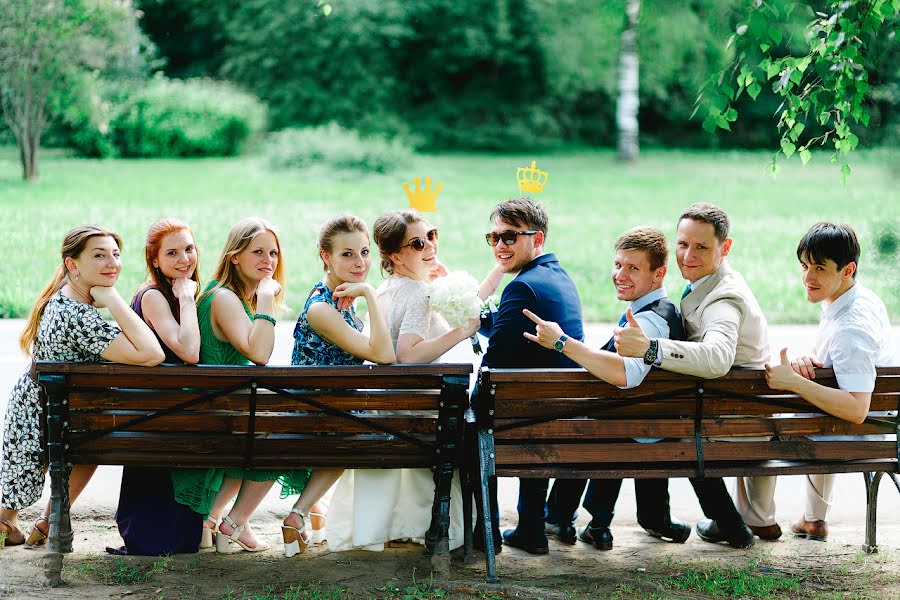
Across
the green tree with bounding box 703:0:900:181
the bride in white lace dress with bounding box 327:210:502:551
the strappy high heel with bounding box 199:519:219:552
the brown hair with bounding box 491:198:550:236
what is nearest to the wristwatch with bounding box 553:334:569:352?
the bride in white lace dress with bounding box 327:210:502:551

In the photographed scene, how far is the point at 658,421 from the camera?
4395 mm

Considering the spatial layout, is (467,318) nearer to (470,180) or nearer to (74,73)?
(74,73)

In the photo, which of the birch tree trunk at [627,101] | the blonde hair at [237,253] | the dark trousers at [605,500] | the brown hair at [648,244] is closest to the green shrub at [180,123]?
the birch tree trunk at [627,101]

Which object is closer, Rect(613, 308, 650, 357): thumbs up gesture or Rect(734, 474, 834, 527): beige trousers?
Rect(613, 308, 650, 357): thumbs up gesture

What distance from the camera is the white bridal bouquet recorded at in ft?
14.5

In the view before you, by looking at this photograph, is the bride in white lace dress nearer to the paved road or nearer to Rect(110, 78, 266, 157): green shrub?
the paved road

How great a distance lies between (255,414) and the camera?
4320 millimetres

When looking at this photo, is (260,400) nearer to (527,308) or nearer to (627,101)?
(527,308)

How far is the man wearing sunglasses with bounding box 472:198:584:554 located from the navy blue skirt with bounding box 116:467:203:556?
127 cm

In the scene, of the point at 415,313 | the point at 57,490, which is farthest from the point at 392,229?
the point at 57,490

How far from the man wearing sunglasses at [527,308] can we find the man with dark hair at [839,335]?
2.92ft

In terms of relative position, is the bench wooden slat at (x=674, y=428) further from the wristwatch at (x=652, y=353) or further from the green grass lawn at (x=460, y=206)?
the green grass lawn at (x=460, y=206)

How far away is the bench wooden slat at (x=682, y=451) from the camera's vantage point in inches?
171

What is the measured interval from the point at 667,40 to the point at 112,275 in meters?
28.5
